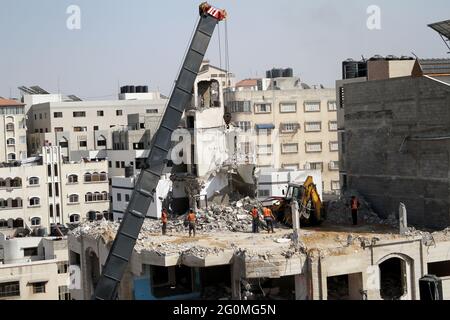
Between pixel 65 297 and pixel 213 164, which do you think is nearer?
pixel 213 164

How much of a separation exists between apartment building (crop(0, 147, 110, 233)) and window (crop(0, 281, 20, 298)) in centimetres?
1757

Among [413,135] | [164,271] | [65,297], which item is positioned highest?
[413,135]

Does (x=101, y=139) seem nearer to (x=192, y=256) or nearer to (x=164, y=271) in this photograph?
(x=164, y=271)

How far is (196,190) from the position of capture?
119 ft

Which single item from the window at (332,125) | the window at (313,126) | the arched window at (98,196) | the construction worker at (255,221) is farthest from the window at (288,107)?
the construction worker at (255,221)

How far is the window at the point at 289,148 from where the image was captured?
66750 millimetres

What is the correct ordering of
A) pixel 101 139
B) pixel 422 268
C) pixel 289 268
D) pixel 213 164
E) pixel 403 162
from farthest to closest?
1. pixel 101 139
2. pixel 213 164
3. pixel 403 162
4. pixel 422 268
5. pixel 289 268

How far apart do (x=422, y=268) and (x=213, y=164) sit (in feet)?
38.9

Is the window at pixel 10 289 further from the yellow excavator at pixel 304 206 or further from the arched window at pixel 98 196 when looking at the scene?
the arched window at pixel 98 196

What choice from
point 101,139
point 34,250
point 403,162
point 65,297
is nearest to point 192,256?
point 403,162

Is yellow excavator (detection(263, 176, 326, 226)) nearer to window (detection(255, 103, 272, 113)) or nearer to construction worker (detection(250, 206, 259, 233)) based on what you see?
construction worker (detection(250, 206, 259, 233))

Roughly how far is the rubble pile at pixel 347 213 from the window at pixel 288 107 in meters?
29.6

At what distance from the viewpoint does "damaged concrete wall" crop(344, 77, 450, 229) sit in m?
32.6

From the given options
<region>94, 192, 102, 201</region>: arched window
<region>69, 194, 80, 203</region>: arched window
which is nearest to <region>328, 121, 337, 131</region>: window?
<region>94, 192, 102, 201</region>: arched window
